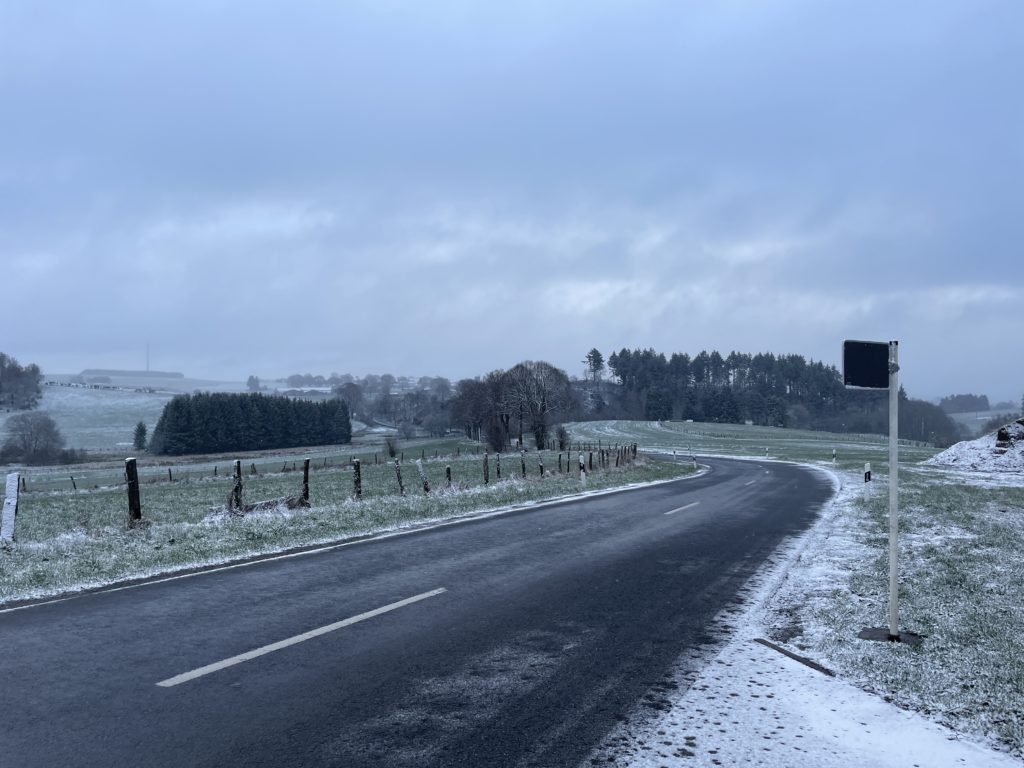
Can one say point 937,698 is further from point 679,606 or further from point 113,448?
point 113,448

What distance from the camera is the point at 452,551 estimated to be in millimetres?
11367

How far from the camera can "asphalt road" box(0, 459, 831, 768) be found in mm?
4406

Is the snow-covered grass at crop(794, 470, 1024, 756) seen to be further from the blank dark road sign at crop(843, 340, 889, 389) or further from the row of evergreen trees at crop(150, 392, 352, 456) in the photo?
the row of evergreen trees at crop(150, 392, 352, 456)

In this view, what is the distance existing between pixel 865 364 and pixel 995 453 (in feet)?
124

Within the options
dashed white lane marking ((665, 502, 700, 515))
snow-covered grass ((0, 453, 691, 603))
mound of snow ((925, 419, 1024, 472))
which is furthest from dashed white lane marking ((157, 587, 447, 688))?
mound of snow ((925, 419, 1024, 472))

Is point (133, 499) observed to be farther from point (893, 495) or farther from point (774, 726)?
point (893, 495)

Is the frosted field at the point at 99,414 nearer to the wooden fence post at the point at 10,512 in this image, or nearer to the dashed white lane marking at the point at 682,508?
the wooden fence post at the point at 10,512

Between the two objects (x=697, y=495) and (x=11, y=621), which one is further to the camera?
(x=697, y=495)

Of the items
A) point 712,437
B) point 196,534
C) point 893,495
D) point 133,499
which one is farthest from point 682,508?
point 712,437

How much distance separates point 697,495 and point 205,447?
96037mm

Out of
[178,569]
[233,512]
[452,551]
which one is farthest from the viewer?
[233,512]

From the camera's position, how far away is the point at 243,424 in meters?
107

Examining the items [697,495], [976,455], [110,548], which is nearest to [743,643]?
[110,548]

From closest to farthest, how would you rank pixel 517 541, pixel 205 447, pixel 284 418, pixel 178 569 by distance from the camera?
pixel 178 569 < pixel 517 541 < pixel 205 447 < pixel 284 418
